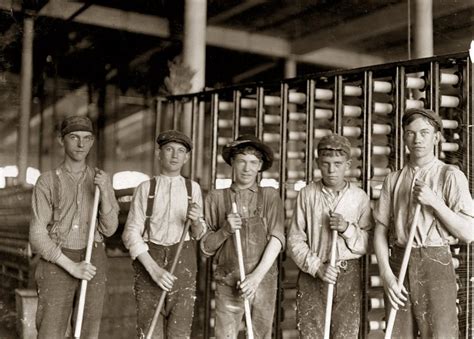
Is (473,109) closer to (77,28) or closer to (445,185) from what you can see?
(445,185)

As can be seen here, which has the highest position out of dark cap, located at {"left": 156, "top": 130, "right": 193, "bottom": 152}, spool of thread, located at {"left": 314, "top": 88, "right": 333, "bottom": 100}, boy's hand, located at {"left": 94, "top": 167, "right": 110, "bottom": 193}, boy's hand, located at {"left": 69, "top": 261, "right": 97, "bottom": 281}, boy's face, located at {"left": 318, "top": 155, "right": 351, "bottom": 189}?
spool of thread, located at {"left": 314, "top": 88, "right": 333, "bottom": 100}

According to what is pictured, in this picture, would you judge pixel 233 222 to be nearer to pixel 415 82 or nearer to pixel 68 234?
pixel 68 234

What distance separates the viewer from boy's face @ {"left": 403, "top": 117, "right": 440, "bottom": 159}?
2.86 meters

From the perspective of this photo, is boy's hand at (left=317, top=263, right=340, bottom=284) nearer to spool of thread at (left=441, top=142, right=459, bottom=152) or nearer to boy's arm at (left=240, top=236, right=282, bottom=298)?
boy's arm at (left=240, top=236, right=282, bottom=298)

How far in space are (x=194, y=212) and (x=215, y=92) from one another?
1592mm

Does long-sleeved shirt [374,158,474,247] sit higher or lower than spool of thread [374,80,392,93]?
lower

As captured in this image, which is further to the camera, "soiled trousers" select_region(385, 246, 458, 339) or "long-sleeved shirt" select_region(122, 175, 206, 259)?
"long-sleeved shirt" select_region(122, 175, 206, 259)

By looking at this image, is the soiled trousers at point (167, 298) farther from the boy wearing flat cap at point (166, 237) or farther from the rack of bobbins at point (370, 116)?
the rack of bobbins at point (370, 116)

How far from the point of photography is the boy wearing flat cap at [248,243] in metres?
3.19

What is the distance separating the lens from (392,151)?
364 cm

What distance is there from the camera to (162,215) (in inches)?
128

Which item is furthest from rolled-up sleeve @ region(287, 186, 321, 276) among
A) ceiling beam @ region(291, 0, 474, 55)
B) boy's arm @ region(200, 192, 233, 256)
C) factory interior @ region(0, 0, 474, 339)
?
ceiling beam @ region(291, 0, 474, 55)

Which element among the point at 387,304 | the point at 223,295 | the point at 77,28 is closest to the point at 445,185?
the point at 387,304

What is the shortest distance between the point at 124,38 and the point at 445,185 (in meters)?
4.32
